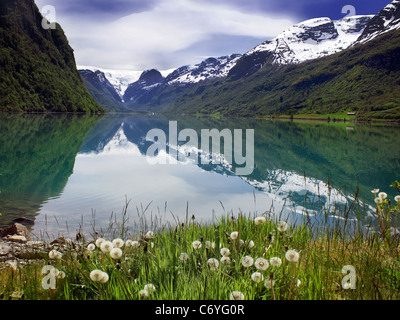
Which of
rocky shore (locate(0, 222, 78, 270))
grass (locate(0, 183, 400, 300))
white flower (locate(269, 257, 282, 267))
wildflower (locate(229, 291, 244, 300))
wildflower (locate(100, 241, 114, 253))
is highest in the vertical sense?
wildflower (locate(100, 241, 114, 253))

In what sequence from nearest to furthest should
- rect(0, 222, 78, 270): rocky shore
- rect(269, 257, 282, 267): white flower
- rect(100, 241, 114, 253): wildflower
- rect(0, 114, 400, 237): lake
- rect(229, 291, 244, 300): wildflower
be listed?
rect(229, 291, 244, 300): wildflower → rect(269, 257, 282, 267): white flower → rect(100, 241, 114, 253): wildflower → rect(0, 222, 78, 270): rocky shore → rect(0, 114, 400, 237): lake

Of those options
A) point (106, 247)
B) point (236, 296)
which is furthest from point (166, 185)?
point (236, 296)

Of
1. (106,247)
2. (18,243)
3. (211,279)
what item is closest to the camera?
(106,247)

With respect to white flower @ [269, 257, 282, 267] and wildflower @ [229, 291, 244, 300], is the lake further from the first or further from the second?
wildflower @ [229, 291, 244, 300]

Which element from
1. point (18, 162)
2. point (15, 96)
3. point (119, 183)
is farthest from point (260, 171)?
point (15, 96)

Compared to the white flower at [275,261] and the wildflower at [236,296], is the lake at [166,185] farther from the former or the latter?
the wildflower at [236,296]

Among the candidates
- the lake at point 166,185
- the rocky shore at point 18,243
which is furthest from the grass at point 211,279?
the rocky shore at point 18,243

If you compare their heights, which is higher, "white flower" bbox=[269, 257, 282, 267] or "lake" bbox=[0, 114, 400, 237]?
"white flower" bbox=[269, 257, 282, 267]

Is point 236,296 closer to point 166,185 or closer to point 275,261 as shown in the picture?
point 275,261

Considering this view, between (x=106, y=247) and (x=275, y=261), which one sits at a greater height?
(x=106, y=247)

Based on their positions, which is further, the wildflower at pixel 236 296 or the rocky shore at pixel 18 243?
the rocky shore at pixel 18 243

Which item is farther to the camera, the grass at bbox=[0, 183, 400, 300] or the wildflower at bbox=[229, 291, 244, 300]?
the grass at bbox=[0, 183, 400, 300]

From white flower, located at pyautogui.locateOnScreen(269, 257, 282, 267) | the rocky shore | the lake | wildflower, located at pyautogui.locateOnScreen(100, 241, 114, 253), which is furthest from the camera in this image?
the lake

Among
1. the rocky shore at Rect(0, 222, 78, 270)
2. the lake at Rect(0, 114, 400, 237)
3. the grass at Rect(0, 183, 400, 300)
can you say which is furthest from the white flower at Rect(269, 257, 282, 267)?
the rocky shore at Rect(0, 222, 78, 270)
